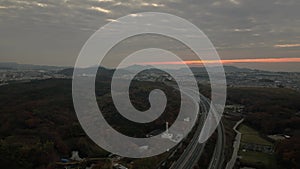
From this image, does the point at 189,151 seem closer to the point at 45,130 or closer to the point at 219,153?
the point at 219,153

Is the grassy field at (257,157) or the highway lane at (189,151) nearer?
the highway lane at (189,151)

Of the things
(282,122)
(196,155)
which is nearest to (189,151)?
(196,155)

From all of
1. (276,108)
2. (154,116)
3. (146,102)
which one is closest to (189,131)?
(154,116)

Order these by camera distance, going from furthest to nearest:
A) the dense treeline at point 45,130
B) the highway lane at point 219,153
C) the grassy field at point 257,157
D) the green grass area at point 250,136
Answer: the green grass area at point 250,136, the grassy field at point 257,157, the highway lane at point 219,153, the dense treeline at point 45,130

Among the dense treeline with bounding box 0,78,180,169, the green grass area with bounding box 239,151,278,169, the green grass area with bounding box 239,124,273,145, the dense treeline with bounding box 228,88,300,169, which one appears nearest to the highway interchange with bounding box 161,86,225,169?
the green grass area with bounding box 239,151,278,169

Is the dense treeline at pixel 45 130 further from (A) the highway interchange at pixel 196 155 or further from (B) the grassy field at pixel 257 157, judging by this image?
(B) the grassy field at pixel 257 157

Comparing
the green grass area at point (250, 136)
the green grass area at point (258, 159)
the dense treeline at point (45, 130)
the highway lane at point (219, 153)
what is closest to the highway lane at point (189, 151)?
the highway lane at point (219, 153)

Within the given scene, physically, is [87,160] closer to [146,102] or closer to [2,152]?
[2,152]

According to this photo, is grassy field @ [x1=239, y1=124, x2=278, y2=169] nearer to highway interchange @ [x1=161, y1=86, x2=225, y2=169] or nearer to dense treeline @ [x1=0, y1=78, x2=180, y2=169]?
highway interchange @ [x1=161, y1=86, x2=225, y2=169]
